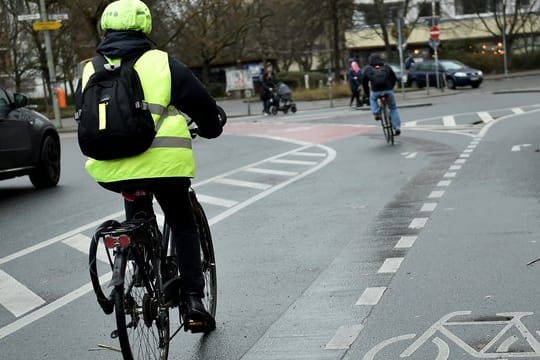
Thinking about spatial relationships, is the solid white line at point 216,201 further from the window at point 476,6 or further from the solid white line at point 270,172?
the window at point 476,6

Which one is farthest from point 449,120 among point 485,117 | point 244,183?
point 244,183

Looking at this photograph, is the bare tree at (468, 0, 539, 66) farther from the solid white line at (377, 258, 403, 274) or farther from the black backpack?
the black backpack

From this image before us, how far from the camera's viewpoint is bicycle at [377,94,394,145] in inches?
787

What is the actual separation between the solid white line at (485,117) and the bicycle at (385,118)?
245 inches

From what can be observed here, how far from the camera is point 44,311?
275 inches

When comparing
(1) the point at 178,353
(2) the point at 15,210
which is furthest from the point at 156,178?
(2) the point at 15,210

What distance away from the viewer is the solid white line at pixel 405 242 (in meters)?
8.72

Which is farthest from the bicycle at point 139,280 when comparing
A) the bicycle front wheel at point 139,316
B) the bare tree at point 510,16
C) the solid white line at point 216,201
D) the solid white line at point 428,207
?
the bare tree at point 510,16

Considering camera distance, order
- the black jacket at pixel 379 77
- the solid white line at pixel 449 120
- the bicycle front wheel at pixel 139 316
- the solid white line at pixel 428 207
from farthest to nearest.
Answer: the solid white line at pixel 449 120 → the black jacket at pixel 379 77 → the solid white line at pixel 428 207 → the bicycle front wheel at pixel 139 316

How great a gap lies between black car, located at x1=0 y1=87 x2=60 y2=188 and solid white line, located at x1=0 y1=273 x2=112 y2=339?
6.97m

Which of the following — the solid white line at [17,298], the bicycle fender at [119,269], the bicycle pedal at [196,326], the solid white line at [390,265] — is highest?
the bicycle fender at [119,269]

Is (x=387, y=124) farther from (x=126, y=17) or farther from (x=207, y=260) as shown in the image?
(x=126, y=17)

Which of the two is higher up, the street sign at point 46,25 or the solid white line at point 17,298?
the street sign at point 46,25

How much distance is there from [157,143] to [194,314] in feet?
3.31
